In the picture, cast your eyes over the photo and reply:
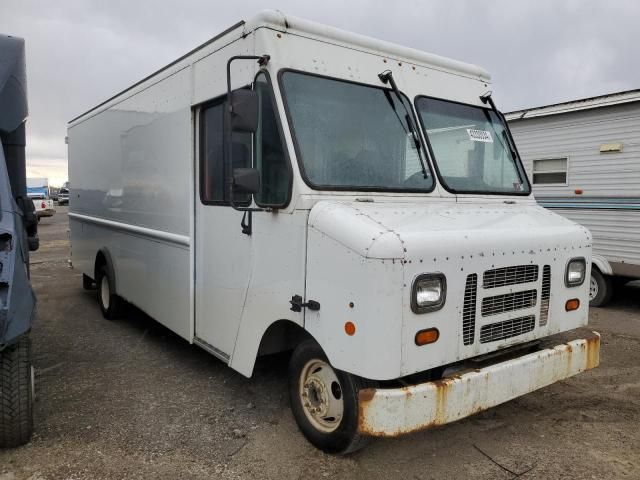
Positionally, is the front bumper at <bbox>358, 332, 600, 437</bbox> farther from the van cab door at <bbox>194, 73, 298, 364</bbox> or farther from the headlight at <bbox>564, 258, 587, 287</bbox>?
the van cab door at <bbox>194, 73, 298, 364</bbox>

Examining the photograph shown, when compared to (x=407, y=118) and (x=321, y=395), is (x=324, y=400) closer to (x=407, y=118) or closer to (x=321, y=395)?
(x=321, y=395)

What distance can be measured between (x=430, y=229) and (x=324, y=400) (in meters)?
1.28

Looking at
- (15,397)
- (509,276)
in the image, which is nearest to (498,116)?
(509,276)

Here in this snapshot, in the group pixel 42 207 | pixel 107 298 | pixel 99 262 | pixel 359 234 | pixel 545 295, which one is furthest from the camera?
pixel 42 207

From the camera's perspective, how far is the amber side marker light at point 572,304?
3.69m

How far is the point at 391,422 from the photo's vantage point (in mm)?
2787

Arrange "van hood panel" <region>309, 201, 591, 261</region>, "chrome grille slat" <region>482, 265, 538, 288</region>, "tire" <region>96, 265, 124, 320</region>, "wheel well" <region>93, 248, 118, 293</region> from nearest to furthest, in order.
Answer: "van hood panel" <region>309, 201, 591, 261</region>
"chrome grille slat" <region>482, 265, 538, 288</region>
"wheel well" <region>93, 248, 118, 293</region>
"tire" <region>96, 265, 124, 320</region>

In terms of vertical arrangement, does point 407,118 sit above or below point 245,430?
above

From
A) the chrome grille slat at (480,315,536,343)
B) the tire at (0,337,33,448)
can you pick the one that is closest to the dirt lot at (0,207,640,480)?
the tire at (0,337,33,448)

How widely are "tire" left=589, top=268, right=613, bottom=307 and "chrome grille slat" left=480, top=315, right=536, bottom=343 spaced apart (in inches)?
203

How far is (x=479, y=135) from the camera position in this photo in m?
4.34

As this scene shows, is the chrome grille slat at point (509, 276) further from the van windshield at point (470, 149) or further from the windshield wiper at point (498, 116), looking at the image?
the windshield wiper at point (498, 116)

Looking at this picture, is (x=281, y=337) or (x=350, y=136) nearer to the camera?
(x=350, y=136)

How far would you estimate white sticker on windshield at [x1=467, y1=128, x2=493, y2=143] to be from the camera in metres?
4.28
